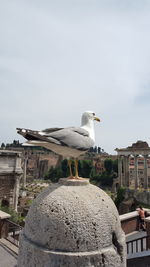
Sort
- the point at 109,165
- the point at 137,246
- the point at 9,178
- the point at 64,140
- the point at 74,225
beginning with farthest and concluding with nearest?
the point at 109,165 < the point at 9,178 < the point at 137,246 < the point at 64,140 < the point at 74,225

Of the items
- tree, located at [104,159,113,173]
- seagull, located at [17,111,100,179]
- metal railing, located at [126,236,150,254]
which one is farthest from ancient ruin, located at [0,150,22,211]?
tree, located at [104,159,113,173]

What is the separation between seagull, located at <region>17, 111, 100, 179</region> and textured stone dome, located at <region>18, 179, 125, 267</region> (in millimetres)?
638

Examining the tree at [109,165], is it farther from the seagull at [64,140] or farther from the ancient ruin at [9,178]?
the seagull at [64,140]

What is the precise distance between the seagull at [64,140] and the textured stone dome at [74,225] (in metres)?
0.64

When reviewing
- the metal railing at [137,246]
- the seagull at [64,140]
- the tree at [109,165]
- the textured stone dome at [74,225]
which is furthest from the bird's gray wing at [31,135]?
the tree at [109,165]

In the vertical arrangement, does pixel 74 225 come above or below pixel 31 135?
below

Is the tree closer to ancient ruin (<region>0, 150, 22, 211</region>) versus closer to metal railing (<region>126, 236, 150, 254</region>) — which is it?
ancient ruin (<region>0, 150, 22, 211</region>)

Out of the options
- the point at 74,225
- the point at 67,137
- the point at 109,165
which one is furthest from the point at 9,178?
the point at 109,165

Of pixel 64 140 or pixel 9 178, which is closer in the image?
pixel 64 140

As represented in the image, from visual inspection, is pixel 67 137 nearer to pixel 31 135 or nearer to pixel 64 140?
pixel 64 140

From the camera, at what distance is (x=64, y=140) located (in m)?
3.59

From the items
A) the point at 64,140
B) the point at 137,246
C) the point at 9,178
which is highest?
the point at 64,140

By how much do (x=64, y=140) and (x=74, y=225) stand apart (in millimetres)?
1284

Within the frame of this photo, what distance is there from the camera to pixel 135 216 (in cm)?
943
